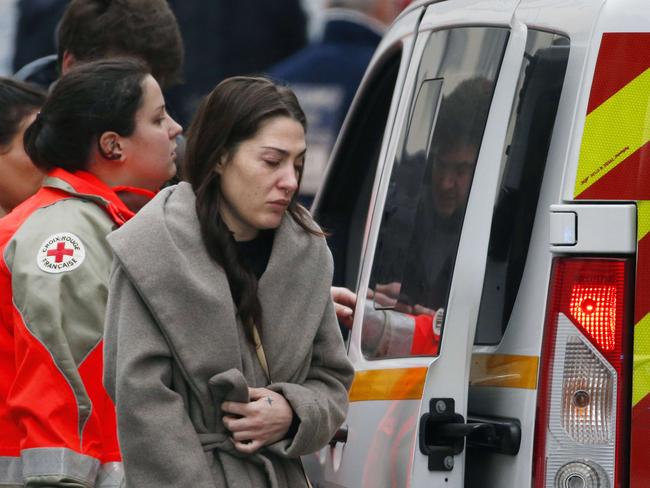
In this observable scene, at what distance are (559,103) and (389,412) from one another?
801mm

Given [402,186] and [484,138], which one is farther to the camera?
[402,186]

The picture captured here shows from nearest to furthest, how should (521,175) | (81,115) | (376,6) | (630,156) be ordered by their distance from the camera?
(630,156) < (521,175) < (81,115) < (376,6)

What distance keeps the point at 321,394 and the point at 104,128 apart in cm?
96

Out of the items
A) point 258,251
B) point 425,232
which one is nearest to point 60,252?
point 258,251

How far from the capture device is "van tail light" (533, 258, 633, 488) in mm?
2637

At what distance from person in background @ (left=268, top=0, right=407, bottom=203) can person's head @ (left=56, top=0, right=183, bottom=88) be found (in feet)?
11.9

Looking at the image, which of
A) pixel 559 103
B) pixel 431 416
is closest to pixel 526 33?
pixel 559 103

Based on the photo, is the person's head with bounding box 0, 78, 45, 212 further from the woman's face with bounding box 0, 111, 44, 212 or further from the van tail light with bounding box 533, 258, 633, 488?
the van tail light with bounding box 533, 258, 633, 488

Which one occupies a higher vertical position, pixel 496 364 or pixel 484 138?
pixel 484 138

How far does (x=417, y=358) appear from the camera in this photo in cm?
305

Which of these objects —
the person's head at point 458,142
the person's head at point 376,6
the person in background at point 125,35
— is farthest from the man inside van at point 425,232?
the person's head at point 376,6

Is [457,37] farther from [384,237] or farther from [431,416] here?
[431,416]

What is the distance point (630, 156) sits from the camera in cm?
266

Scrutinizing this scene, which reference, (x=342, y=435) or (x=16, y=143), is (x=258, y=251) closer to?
(x=342, y=435)
